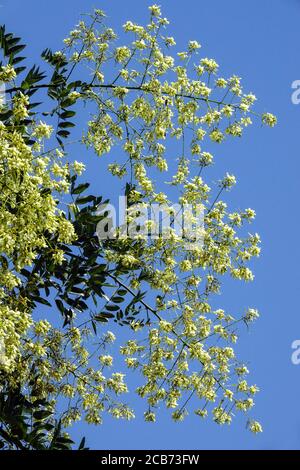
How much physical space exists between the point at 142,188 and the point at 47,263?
1.03 meters

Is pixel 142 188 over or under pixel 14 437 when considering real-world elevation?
over

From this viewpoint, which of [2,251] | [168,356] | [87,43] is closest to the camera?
[2,251]

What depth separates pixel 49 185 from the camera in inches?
282

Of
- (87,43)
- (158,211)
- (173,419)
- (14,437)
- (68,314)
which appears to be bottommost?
(14,437)

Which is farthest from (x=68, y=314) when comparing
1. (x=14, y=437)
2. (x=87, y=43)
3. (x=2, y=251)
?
(x=87, y=43)

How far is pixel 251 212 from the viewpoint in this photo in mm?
8375

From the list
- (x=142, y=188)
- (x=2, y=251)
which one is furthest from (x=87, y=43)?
(x=2, y=251)
